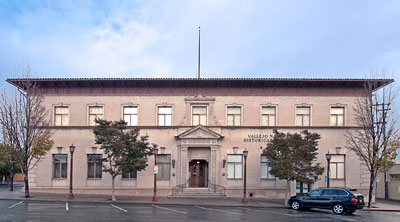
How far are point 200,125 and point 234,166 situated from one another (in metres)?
4.50

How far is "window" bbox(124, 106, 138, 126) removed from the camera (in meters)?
32.8

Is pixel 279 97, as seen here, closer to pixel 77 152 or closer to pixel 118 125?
pixel 118 125

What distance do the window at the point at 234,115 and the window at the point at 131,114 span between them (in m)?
7.92

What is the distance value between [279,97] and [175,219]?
60.0ft

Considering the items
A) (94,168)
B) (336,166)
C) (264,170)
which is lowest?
(94,168)

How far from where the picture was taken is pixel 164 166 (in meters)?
32.2

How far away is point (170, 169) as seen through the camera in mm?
32094

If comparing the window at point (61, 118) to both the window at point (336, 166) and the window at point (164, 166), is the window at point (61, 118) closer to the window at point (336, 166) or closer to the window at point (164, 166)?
the window at point (164, 166)

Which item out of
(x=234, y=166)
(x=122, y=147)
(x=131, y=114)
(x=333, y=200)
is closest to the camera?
(x=333, y=200)

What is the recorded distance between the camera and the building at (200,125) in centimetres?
3184

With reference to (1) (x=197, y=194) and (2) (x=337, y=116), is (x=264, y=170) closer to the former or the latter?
(1) (x=197, y=194)

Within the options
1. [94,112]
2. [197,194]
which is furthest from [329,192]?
[94,112]

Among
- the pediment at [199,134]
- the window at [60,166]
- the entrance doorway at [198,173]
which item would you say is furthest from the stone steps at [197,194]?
the window at [60,166]

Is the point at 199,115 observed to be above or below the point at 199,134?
above
